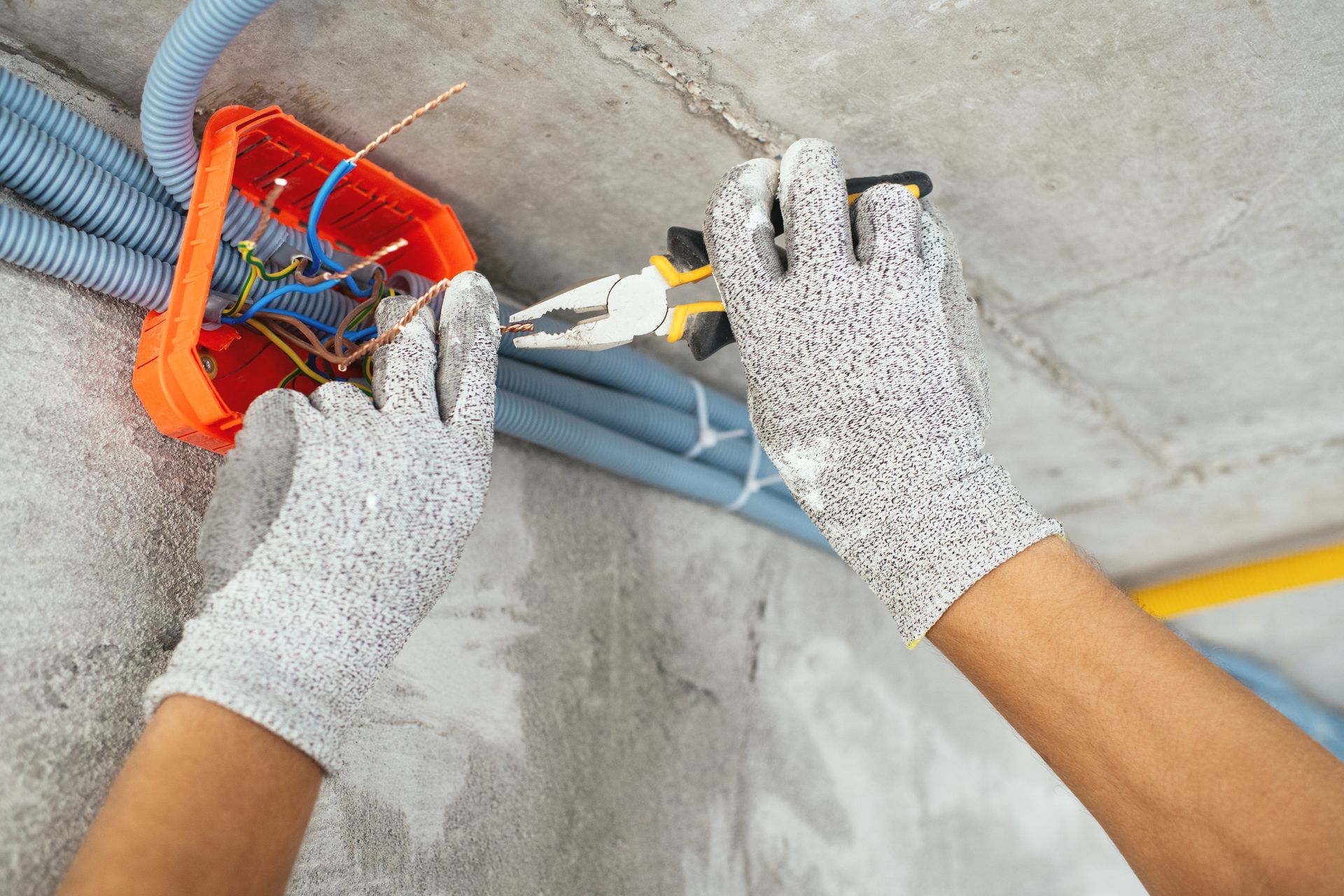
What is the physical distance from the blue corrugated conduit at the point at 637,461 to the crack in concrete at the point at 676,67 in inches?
18.2

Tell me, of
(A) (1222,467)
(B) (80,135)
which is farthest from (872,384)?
(A) (1222,467)

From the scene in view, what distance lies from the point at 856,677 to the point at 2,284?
1.51 metres

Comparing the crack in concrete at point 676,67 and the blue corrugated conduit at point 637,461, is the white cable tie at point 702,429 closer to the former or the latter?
the blue corrugated conduit at point 637,461

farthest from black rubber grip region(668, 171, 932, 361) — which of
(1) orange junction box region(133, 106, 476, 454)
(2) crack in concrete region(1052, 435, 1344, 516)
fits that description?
(2) crack in concrete region(1052, 435, 1344, 516)

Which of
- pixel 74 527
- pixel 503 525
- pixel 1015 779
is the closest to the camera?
pixel 74 527

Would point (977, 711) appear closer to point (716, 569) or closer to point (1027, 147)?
point (716, 569)

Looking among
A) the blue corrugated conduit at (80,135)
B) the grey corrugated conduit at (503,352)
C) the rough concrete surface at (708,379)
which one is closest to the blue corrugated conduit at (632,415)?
the grey corrugated conduit at (503,352)

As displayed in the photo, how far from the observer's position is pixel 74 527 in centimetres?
93

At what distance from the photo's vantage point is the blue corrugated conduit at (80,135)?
92 centimetres

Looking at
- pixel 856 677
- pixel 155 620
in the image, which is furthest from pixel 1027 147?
pixel 155 620

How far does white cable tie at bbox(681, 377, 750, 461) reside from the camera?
5.09 feet

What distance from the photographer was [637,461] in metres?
1.43

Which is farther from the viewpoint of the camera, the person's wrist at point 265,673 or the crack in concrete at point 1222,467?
the crack in concrete at point 1222,467

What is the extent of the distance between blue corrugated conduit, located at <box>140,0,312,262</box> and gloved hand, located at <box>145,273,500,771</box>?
0.87ft
